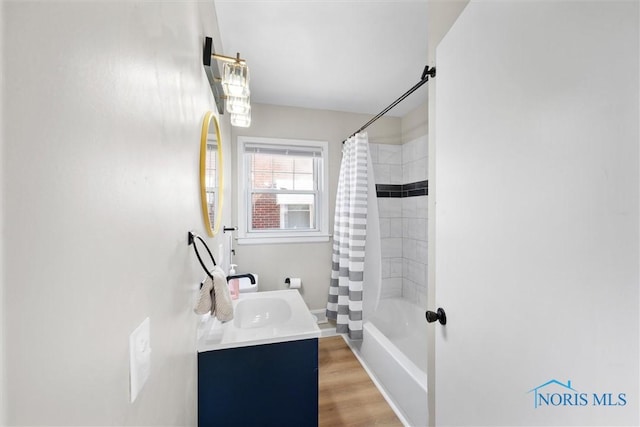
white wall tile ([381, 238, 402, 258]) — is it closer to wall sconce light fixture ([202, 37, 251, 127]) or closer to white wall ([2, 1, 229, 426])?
wall sconce light fixture ([202, 37, 251, 127])

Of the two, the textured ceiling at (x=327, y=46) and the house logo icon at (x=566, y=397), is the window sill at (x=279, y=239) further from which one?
the house logo icon at (x=566, y=397)

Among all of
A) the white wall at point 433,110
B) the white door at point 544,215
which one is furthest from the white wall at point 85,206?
the white wall at point 433,110

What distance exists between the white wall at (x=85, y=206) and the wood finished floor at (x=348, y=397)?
133 centimetres

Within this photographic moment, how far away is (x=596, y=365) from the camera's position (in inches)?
17.7

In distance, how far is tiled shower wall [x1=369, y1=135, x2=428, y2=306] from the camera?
8.93 ft

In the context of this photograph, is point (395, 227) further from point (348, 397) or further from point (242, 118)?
point (242, 118)

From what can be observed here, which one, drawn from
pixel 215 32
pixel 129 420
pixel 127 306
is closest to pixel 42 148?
pixel 127 306

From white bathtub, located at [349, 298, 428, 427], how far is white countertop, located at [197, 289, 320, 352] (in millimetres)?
795

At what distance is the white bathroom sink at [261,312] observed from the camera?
58.0 inches

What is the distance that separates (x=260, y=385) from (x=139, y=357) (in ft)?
2.75

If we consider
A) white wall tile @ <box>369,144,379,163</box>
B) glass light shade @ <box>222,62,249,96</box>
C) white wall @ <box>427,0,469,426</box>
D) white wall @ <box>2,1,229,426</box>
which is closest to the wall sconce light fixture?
glass light shade @ <box>222,62,249,96</box>

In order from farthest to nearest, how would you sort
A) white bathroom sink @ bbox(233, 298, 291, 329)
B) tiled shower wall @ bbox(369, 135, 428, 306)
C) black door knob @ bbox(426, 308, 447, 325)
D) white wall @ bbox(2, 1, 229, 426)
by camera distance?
tiled shower wall @ bbox(369, 135, 428, 306) < white bathroom sink @ bbox(233, 298, 291, 329) < black door knob @ bbox(426, 308, 447, 325) < white wall @ bbox(2, 1, 229, 426)

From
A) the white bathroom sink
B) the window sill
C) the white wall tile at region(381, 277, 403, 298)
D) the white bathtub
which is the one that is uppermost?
the window sill

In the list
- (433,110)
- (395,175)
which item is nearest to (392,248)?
(395,175)
